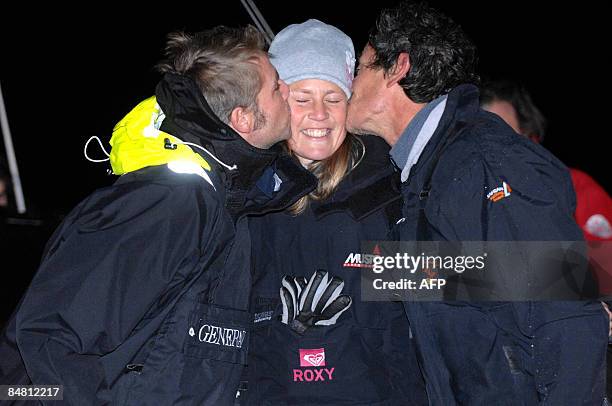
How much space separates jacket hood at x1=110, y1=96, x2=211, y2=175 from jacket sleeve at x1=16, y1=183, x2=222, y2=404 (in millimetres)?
155

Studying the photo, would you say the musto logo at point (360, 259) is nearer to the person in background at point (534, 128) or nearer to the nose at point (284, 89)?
the nose at point (284, 89)

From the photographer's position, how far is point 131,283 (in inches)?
81.8

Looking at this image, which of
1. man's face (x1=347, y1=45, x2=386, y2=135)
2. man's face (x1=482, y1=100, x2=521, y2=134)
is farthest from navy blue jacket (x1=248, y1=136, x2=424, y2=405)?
man's face (x1=482, y1=100, x2=521, y2=134)

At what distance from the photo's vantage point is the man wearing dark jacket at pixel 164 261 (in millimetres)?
2041

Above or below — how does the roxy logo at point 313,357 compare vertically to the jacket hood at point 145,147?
below

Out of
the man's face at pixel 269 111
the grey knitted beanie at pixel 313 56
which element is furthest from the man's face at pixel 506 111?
the man's face at pixel 269 111

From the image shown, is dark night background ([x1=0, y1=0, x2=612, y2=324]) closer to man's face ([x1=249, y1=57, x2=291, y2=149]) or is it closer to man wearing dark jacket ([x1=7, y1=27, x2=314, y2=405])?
man's face ([x1=249, y1=57, x2=291, y2=149])

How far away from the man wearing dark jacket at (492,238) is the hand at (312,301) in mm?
309

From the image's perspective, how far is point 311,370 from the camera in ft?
Answer: 8.93

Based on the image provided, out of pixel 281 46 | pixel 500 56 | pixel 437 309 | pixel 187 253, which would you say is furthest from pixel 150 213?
pixel 500 56

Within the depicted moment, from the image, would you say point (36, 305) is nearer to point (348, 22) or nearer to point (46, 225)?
point (46, 225)

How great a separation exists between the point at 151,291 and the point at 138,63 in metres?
10.4

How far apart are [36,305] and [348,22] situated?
10.9 metres

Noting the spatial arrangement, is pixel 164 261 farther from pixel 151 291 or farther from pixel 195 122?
pixel 195 122
